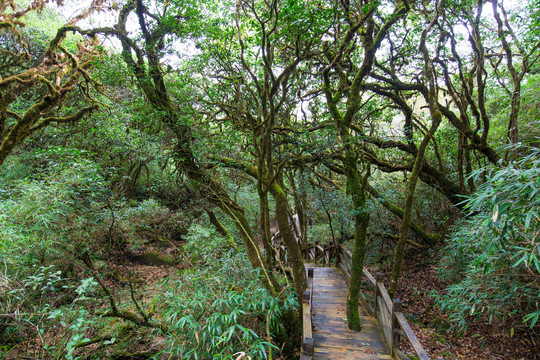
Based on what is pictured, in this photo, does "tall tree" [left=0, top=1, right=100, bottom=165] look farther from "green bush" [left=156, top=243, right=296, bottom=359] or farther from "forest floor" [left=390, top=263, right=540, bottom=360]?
"forest floor" [left=390, top=263, right=540, bottom=360]

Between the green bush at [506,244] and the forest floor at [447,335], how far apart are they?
360 mm

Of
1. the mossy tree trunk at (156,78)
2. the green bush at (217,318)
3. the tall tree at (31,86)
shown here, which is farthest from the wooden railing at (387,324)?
the tall tree at (31,86)

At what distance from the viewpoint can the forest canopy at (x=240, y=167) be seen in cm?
319

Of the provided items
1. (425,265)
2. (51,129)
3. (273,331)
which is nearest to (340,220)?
(425,265)

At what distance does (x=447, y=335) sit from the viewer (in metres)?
5.36

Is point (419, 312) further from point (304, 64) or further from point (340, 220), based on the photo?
point (304, 64)

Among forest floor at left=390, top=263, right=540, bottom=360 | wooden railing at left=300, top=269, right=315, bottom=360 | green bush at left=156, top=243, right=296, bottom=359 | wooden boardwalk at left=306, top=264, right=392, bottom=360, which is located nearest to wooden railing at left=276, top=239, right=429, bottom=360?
wooden railing at left=300, top=269, right=315, bottom=360

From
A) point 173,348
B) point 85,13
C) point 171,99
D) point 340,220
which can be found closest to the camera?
point 173,348

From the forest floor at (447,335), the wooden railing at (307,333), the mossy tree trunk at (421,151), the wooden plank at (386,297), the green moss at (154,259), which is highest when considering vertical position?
the mossy tree trunk at (421,151)

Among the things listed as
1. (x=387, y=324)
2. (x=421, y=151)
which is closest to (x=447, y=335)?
(x=387, y=324)

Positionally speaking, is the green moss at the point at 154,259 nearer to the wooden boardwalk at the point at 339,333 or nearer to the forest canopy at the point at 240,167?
the forest canopy at the point at 240,167

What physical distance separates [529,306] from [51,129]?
9.81 m

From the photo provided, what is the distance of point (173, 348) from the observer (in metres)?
3.18

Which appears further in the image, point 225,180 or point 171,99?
point 225,180
